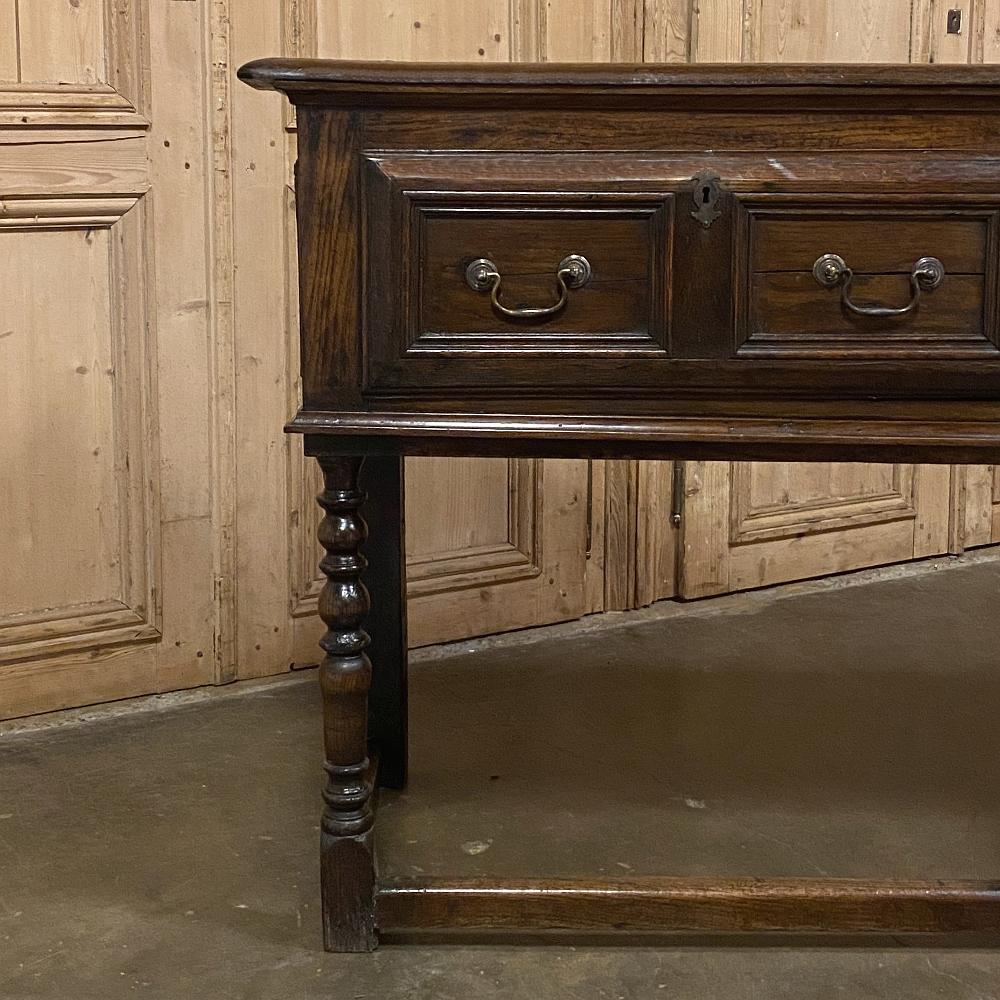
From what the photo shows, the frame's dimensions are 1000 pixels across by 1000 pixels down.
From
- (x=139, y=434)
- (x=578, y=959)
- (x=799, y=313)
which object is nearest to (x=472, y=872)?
(x=578, y=959)

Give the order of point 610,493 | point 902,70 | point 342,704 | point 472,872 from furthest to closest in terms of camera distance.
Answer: point 610,493 < point 472,872 < point 342,704 < point 902,70

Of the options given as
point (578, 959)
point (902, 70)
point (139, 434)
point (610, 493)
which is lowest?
point (578, 959)

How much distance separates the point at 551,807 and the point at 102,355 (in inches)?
46.1

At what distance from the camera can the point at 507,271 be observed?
5.37 feet

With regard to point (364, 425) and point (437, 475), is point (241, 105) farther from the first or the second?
point (364, 425)

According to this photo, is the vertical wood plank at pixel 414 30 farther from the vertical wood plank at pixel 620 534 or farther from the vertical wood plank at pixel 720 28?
the vertical wood plank at pixel 620 534

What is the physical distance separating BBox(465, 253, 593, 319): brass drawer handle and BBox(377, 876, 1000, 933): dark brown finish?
2.38 ft

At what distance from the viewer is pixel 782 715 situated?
2.68 m

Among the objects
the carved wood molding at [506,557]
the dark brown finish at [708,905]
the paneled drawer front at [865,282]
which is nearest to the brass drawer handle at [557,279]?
the paneled drawer front at [865,282]

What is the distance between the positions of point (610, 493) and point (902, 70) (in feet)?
5.78

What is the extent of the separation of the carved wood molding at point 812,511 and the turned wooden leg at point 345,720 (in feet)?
5.74

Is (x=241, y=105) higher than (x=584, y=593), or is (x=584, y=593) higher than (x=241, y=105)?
(x=241, y=105)

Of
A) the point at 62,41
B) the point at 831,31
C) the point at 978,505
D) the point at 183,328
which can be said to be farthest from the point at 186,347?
the point at 978,505

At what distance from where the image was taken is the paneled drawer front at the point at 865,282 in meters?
1.62
